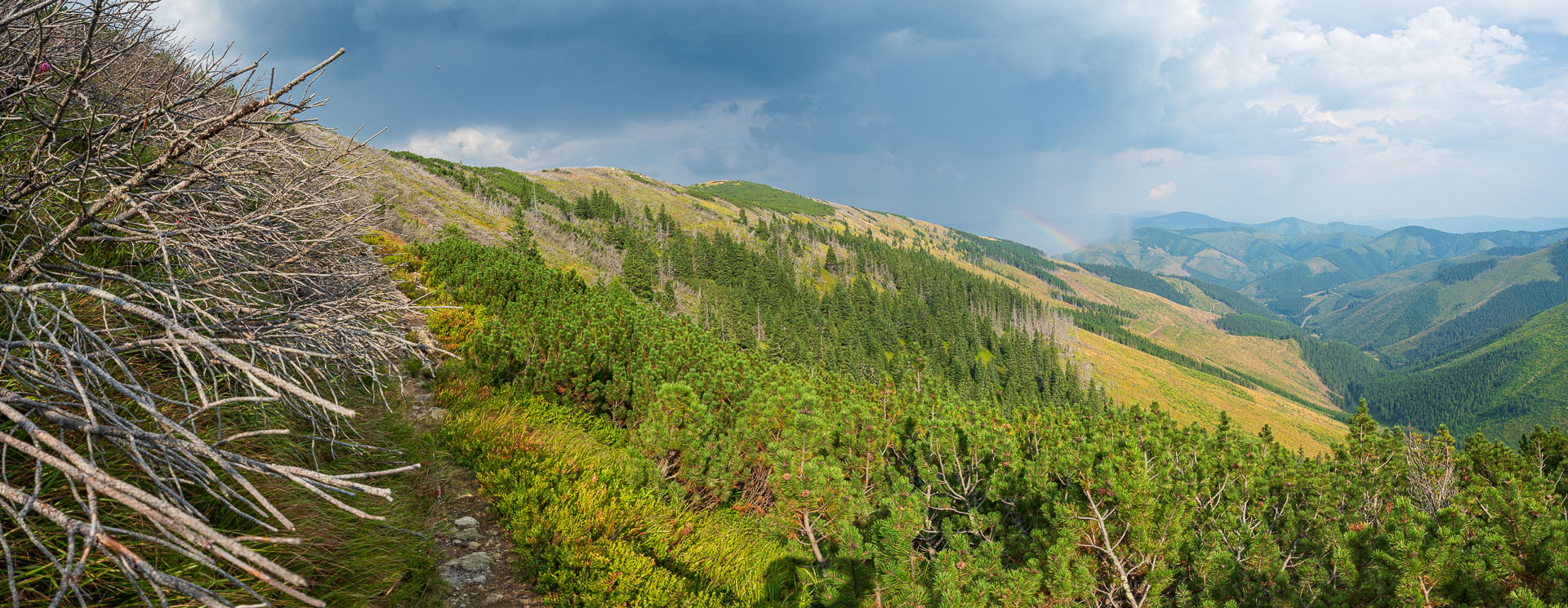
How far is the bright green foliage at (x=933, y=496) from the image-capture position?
17.7 feet

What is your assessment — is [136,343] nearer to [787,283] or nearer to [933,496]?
[933,496]

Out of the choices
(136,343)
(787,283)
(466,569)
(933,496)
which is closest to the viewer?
(136,343)

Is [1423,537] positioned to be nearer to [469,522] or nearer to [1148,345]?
[469,522]

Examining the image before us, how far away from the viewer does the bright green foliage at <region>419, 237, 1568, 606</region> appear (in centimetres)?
539

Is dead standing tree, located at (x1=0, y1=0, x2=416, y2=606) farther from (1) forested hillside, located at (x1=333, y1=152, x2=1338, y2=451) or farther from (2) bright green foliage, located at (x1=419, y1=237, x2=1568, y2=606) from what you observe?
(1) forested hillside, located at (x1=333, y1=152, x2=1338, y2=451)

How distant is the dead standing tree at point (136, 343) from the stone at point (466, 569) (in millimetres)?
1207

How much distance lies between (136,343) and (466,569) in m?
3.78

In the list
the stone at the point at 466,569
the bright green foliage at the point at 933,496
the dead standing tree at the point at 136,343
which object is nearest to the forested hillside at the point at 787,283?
the bright green foliage at the point at 933,496

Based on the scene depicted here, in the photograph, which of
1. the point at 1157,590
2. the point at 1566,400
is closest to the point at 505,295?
the point at 1157,590

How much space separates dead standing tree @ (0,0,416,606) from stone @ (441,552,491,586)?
1207mm

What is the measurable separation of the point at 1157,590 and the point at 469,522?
7764mm

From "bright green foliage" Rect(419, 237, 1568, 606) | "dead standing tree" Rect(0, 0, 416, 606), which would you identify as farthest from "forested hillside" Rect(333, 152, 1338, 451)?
"dead standing tree" Rect(0, 0, 416, 606)

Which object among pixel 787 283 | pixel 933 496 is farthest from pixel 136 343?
pixel 787 283

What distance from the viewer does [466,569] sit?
5.52 m
